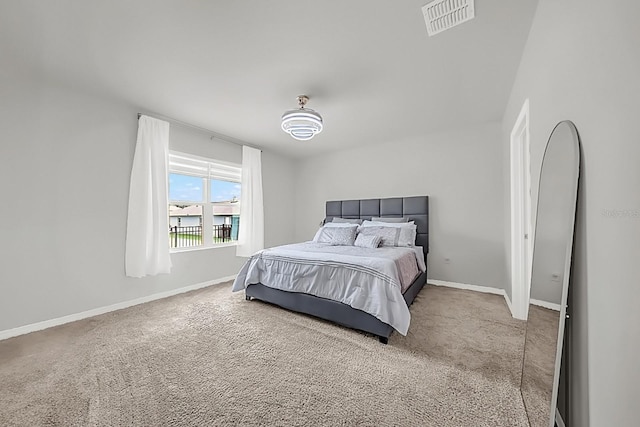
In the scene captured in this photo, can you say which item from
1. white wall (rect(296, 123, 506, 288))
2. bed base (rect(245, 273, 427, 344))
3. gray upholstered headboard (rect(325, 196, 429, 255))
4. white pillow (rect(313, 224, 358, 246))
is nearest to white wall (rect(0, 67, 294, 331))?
bed base (rect(245, 273, 427, 344))

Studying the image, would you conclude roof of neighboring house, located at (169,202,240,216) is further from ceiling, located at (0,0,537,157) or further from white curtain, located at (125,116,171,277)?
ceiling, located at (0,0,537,157)

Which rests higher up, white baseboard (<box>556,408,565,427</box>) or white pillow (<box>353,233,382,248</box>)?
white pillow (<box>353,233,382,248</box>)

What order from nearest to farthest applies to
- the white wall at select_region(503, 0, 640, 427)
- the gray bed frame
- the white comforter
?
the white wall at select_region(503, 0, 640, 427), the white comforter, the gray bed frame

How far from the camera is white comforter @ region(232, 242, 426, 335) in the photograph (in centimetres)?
215

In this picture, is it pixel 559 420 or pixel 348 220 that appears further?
pixel 348 220

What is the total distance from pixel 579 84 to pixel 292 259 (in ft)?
8.04

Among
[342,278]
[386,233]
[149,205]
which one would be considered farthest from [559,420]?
[149,205]

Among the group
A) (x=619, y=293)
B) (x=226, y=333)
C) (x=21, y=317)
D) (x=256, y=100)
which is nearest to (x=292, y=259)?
(x=226, y=333)

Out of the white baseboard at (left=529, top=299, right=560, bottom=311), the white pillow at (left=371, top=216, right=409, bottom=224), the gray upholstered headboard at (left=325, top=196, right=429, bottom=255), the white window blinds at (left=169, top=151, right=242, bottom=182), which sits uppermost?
the white window blinds at (left=169, top=151, right=242, bottom=182)

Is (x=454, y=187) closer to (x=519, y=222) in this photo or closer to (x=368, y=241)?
(x=519, y=222)

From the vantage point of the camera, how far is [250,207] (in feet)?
14.3

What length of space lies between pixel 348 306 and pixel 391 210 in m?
2.31

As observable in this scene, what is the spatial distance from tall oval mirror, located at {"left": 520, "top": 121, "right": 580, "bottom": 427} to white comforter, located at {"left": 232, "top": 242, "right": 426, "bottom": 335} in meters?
0.89

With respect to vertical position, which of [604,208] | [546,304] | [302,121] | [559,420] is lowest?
[559,420]
